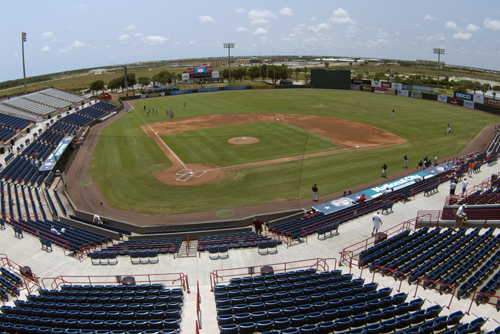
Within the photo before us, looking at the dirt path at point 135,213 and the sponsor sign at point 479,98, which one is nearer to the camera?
the dirt path at point 135,213

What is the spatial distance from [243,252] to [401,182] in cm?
1826

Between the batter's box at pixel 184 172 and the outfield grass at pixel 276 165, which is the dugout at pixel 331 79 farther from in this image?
the batter's box at pixel 184 172

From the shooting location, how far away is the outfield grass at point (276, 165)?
2814cm

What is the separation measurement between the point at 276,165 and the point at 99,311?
2525 cm

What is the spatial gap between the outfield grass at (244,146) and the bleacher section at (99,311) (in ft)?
76.7

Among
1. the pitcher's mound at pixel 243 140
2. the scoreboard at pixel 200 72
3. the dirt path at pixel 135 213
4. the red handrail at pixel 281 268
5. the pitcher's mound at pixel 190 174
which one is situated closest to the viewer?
the red handrail at pixel 281 268

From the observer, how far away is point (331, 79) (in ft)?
318

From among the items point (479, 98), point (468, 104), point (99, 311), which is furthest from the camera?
point (468, 104)

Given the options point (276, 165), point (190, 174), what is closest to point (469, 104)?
point (276, 165)

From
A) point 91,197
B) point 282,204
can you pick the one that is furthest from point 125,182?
point 282,204

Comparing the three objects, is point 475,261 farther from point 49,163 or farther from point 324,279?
point 49,163

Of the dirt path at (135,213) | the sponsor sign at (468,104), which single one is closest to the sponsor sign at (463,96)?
the sponsor sign at (468,104)

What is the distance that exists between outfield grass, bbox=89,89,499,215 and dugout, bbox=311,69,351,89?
27.5m

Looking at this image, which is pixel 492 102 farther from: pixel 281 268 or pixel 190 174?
pixel 281 268
